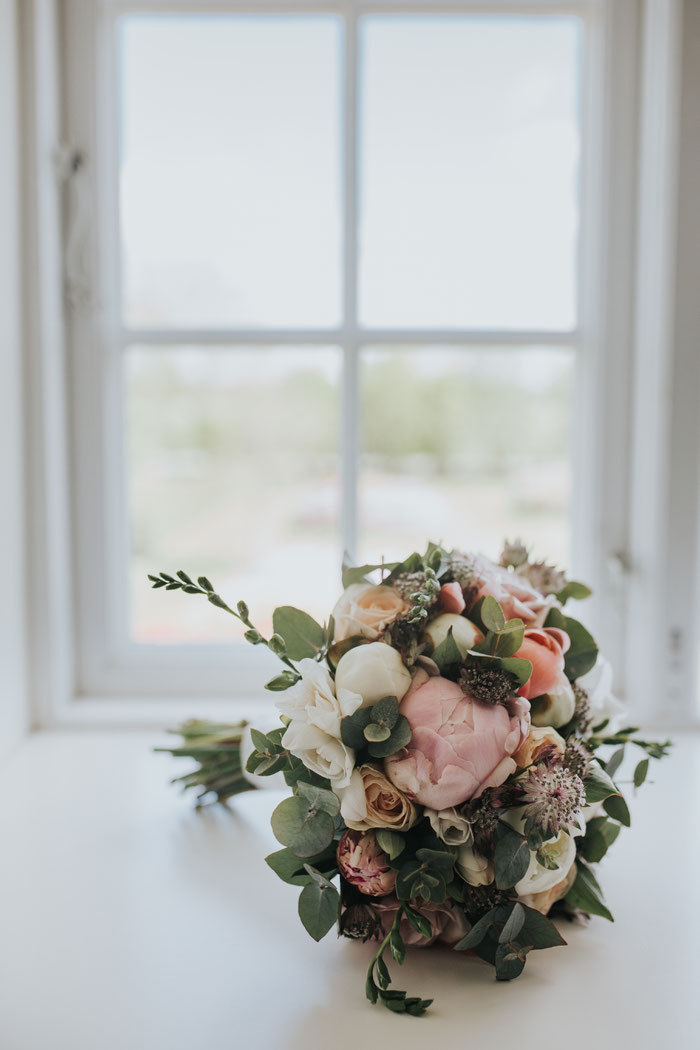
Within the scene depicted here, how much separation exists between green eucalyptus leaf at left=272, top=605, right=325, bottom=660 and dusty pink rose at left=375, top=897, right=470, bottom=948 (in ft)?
0.68

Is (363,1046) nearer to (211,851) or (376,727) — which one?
(376,727)

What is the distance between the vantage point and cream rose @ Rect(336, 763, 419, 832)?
0.63 m

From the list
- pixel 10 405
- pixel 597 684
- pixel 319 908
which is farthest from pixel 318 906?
pixel 10 405

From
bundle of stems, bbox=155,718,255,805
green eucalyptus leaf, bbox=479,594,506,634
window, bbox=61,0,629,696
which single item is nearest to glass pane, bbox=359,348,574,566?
window, bbox=61,0,629,696

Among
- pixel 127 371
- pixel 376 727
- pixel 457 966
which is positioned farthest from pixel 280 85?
pixel 457 966

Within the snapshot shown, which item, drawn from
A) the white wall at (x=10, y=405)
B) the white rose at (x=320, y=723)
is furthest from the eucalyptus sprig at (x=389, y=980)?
the white wall at (x=10, y=405)

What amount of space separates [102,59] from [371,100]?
16.6 inches

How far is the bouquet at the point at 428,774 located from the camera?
2.07ft

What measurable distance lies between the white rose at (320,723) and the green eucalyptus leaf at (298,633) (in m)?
0.06

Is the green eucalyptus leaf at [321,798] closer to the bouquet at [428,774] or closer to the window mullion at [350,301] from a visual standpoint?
the bouquet at [428,774]

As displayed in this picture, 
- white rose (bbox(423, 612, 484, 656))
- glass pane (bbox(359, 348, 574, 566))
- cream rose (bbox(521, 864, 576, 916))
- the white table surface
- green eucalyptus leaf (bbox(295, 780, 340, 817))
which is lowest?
the white table surface

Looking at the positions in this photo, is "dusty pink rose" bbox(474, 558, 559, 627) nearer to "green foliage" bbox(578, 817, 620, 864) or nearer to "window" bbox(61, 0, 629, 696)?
"green foliage" bbox(578, 817, 620, 864)

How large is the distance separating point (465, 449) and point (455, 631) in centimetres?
78

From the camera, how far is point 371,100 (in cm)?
133
